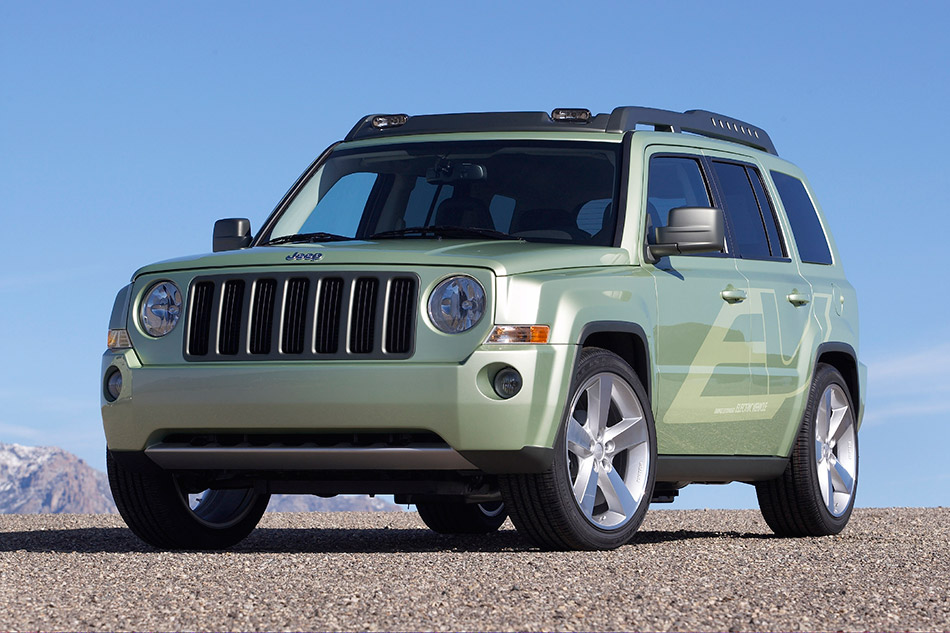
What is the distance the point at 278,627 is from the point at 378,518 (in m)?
7.95

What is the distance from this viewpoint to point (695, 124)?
32.0ft

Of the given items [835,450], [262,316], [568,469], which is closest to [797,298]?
[835,450]

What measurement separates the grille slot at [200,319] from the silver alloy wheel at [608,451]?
6.08ft

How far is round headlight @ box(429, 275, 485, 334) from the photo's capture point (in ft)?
24.2

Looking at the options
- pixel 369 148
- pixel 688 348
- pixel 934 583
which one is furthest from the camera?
pixel 369 148

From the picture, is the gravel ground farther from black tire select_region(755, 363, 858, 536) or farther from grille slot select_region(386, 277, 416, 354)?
grille slot select_region(386, 277, 416, 354)

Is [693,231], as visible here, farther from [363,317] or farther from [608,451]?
[363,317]

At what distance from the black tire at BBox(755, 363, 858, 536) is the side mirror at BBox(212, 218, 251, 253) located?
3.52 metres

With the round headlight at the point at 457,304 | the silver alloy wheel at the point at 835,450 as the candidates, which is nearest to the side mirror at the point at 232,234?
the round headlight at the point at 457,304

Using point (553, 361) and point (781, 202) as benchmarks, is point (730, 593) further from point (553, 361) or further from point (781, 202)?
point (781, 202)

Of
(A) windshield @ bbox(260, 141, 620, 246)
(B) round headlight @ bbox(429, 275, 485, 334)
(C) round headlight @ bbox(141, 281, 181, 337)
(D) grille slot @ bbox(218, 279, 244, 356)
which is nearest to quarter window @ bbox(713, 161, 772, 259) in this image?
(A) windshield @ bbox(260, 141, 620, 246)

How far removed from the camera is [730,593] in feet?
20.3

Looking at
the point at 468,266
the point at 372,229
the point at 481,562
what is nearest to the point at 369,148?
the point at 372,229

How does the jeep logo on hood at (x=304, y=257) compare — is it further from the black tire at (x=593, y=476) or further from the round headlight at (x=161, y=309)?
the black tire at (x=593, y=476)
